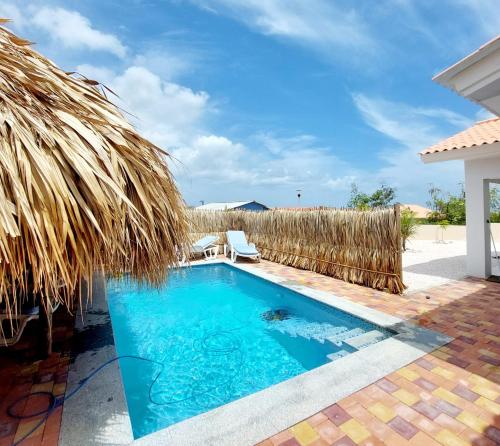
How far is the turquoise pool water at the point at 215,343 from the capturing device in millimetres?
3570

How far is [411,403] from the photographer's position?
2.66 m

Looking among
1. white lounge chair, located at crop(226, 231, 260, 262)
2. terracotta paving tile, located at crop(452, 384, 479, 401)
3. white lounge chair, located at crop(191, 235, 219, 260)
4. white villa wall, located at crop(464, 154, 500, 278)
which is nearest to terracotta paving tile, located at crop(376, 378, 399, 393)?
terracotta paving tile, located at crop(452, 384, 479, 401)

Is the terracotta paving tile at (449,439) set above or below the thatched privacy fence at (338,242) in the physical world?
below

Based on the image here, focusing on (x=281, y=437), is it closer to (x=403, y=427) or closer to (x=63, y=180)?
(x=403, y=427)

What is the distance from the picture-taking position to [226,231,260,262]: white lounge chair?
11.0 meters

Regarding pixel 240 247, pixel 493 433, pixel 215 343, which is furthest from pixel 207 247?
pixel 493 433

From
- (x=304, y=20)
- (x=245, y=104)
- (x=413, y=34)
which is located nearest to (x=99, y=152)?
(x=304, y=20)

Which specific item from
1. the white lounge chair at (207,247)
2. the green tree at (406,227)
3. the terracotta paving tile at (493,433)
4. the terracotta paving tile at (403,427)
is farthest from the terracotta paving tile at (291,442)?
the green tree at (406,227)

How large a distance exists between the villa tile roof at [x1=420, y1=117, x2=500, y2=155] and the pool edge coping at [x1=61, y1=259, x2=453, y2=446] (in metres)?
5.09

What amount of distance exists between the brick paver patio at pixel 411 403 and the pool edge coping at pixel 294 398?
0.31 feet

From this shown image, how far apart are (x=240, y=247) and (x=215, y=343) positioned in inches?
264

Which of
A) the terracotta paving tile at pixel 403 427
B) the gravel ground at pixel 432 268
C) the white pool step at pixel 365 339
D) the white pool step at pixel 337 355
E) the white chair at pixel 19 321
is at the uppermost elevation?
the white chair at pixel 19 321

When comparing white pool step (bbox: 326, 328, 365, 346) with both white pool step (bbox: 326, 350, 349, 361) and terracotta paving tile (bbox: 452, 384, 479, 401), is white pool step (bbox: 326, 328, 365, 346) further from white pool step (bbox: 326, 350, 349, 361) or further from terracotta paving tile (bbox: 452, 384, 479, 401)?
terracotta paving tile (bbox: 452, 384, 479, 401)

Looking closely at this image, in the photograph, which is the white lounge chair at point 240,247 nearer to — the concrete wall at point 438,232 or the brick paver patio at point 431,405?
the brick paver patio at point 431,405
